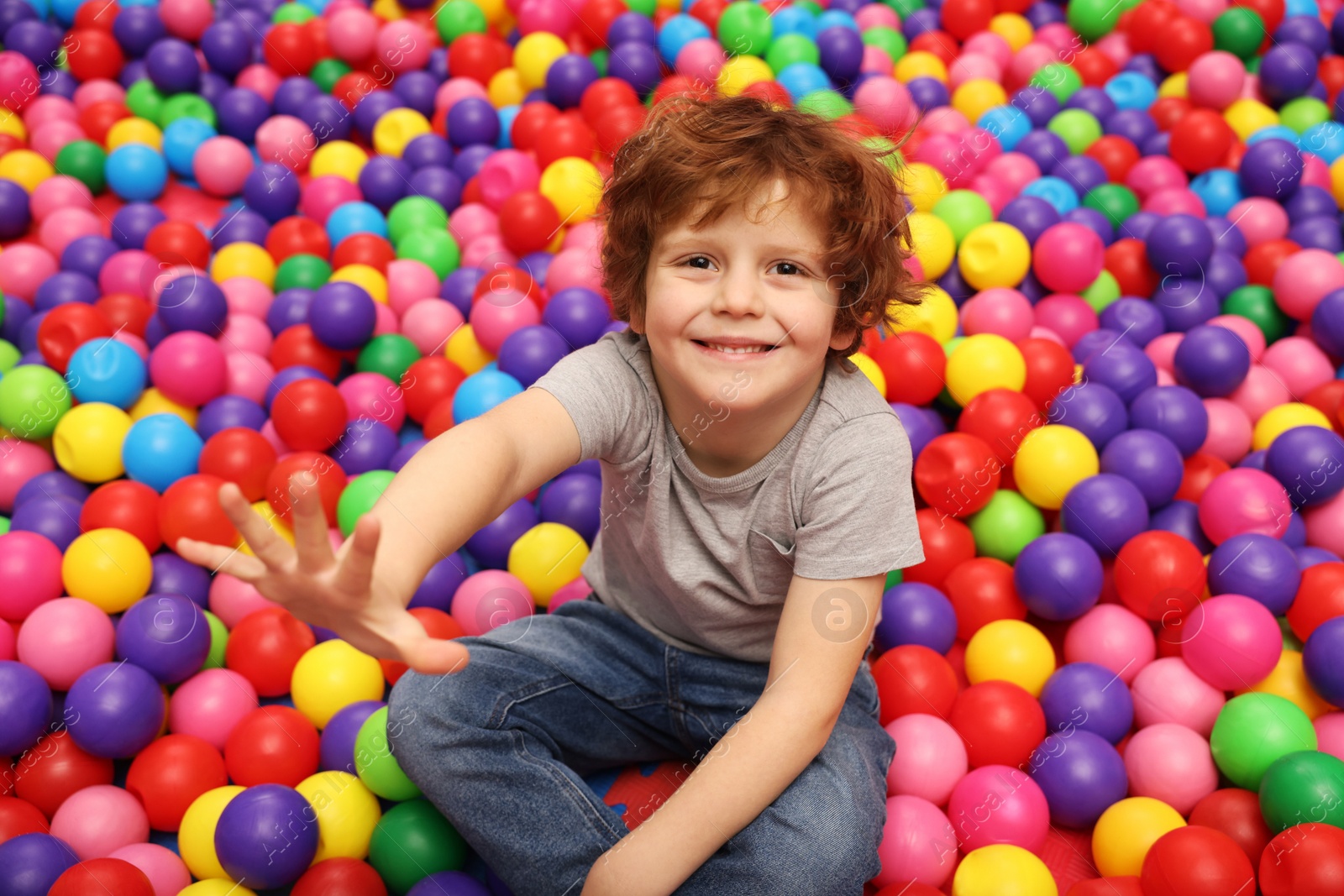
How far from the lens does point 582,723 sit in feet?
3.85

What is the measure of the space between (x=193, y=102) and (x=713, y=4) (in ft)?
3.82

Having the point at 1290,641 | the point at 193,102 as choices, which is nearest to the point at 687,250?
the point at 1290,641

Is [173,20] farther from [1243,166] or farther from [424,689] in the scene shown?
[1243,166]

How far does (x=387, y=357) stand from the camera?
5.78 feet

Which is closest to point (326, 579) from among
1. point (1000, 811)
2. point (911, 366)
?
point (1000, 811)

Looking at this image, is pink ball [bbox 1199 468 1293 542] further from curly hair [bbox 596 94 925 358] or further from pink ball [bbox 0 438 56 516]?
pink ball [bbox 0 438 56 516]

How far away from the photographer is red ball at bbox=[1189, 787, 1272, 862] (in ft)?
3.72

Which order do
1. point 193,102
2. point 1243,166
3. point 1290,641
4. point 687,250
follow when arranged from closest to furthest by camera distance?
point 687,250 < point 1290,641 < point 1243,166 < point 193,102

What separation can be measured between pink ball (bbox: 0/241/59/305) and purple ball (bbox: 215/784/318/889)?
4.05ft

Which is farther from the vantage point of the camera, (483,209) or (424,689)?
(483,209)

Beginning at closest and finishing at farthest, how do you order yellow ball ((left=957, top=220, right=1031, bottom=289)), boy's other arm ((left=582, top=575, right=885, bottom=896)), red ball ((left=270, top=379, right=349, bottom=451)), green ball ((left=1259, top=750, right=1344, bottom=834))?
boy's other arm ((left=582, top=575, right=885, bottom=896)) < green ball ((left=1259, top=750, right=1344, bottom=834)) < red ball ((left=270, top=379, right=349, bottom=451)) < yellow ball ((left=957, top=220, right=1031, bottom=289))

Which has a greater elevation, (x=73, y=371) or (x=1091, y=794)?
(x=73, y=371)

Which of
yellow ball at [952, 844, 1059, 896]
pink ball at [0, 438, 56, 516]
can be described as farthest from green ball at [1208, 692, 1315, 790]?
pink ball at [0, 438, 56, 516]

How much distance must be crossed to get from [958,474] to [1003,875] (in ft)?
1.84
